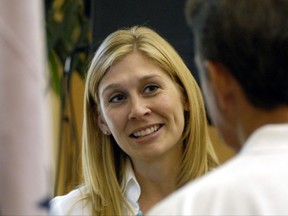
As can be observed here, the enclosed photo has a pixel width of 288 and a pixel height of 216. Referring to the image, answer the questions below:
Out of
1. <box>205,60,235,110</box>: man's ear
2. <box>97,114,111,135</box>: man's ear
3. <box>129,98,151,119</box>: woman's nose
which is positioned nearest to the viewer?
<box>205,60,235,110</box>: man's ear

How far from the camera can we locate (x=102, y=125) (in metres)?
2.49

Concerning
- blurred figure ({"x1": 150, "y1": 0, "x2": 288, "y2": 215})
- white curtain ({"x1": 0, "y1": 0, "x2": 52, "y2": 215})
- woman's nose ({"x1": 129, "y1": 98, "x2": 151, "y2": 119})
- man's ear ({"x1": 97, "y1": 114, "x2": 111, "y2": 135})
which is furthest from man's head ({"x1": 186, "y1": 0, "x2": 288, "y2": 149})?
man's ear ({"x1": 97, "y1": 114, "x2": 111, "y2": 135})

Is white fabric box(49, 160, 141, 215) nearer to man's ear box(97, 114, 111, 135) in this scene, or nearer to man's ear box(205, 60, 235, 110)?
man's ear box(97, 114, 111, 135)

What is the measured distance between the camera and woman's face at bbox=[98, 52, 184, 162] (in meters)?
2.35

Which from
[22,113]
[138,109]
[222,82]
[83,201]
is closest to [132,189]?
[83,201]

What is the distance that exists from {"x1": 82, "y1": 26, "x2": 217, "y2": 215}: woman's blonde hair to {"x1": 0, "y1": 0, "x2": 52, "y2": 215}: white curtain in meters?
1.27

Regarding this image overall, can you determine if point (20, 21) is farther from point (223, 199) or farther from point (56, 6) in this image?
point (56, 6)

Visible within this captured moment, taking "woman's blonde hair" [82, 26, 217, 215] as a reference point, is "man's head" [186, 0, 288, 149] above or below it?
above

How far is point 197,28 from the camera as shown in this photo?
1.38 m

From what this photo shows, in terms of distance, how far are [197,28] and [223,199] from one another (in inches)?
12.7

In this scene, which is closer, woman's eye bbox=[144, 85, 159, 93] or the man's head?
the man's head

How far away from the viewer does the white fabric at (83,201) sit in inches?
93.9

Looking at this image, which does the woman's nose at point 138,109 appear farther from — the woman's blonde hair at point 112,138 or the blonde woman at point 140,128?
the woman's blonde hair at point 112,138

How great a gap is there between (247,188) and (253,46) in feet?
0.78
